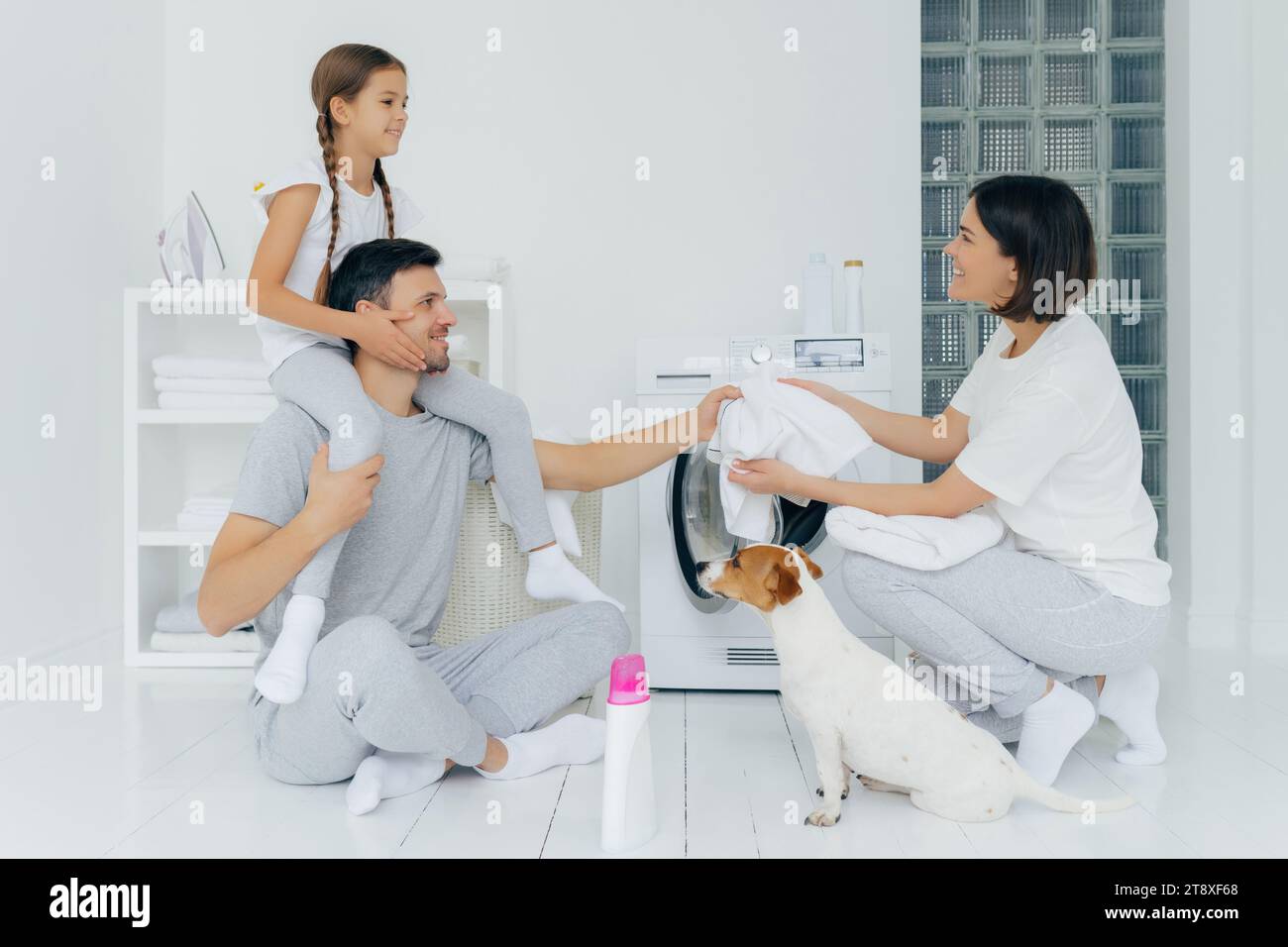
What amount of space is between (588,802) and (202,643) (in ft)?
4.97

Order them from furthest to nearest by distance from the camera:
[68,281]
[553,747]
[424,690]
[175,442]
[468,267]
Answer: [175,442], [468,267], [68,281], [553,747], [424,690]

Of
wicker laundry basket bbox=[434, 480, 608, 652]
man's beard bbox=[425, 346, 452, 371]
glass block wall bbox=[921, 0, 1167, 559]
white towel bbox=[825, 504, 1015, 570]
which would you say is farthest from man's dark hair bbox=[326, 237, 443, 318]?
glass block wall bbox=[921, 0, 1167, 559]

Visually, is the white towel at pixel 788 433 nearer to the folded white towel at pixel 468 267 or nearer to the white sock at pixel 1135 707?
the white sock at pixel 1135 707

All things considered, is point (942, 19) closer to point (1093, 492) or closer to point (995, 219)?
point (995, 219)

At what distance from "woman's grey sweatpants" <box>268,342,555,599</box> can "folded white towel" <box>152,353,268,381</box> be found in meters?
0.94

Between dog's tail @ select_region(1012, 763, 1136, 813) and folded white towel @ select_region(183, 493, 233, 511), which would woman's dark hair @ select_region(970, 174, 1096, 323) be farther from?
folded white towel @ select_region(183, 493, 233, 511)

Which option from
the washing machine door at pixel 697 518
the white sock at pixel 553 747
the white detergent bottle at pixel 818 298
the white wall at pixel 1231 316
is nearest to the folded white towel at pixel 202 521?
the washing machine door at pixel 697 518

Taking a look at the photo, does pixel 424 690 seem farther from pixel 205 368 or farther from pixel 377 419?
pixel 205 368

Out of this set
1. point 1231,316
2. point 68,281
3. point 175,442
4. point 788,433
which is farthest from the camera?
point 175,442

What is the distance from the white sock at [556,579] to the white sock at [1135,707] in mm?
878

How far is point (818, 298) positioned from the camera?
2.76m

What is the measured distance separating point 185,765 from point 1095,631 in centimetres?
154

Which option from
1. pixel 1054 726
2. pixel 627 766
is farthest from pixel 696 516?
pixel 627 766

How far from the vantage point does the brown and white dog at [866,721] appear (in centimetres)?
156
